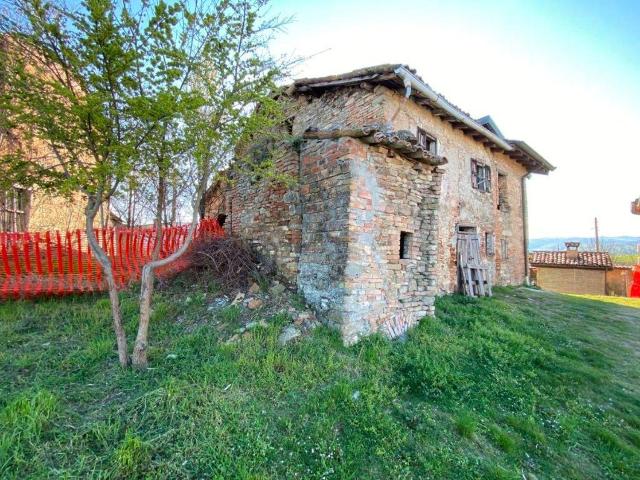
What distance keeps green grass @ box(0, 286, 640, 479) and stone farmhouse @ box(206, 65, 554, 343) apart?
0.65m

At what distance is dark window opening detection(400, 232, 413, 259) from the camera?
5172 mm

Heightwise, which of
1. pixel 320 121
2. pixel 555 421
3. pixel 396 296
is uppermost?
pixel 320 121

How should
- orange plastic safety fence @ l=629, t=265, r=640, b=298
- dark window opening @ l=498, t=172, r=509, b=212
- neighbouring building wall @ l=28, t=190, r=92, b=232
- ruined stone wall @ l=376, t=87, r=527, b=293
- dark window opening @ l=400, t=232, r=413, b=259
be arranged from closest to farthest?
dark window opening @ l=400, t=232, r=413, b=259 < ruined stone wall @ l=376, t=87, r=527, b=293 < neighbouring building wall @ l=28, t=190, r=92, b=232 < dark window opening @ l=498, t=172, r=509, b=212 < orange plastic safety fence @ l=629, t=265, r=640, b=298

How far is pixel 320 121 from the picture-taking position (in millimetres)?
7320

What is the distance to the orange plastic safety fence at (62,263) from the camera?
5277 millimetres

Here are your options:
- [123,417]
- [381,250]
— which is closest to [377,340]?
[381,250]

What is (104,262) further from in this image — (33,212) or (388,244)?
(33,212)

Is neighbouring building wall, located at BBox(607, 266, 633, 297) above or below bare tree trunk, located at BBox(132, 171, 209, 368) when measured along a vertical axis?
below

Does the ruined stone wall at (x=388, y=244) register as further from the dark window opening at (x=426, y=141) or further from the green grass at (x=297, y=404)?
the dark window opening at (x=426, y=141)

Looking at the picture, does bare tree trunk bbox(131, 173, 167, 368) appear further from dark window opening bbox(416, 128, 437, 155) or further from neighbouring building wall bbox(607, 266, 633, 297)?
neighbouring building wall bbox(607, 266, 633, 297)

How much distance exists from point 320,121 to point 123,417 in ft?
22.4

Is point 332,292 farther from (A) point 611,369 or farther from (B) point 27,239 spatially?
(B) point 27,239

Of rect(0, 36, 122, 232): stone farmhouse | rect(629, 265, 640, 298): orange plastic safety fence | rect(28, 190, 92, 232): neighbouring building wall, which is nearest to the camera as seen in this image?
rect(0, 36, 122, 232): stone farmhouse

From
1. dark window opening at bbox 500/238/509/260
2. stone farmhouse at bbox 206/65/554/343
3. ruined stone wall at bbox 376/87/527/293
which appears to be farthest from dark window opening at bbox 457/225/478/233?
dark window opening at bbox 500/238/509/260
